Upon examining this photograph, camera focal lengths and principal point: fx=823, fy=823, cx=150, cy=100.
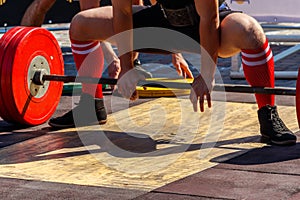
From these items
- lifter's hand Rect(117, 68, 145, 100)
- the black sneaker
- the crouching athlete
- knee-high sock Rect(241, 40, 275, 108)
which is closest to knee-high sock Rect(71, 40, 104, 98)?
the black sneaker

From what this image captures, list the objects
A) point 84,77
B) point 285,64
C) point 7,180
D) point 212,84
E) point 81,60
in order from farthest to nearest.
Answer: point 285,64 → point 81,60 → point 84,77 → point 212,84 → point 7,180

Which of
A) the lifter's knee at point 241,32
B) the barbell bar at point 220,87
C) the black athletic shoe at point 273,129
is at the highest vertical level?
the lifter's knee at point 241,32

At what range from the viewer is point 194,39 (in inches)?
161

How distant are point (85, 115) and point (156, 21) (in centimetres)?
76

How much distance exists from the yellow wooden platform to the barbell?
0.23 meters

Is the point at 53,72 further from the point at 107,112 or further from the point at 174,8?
the point at 174,8

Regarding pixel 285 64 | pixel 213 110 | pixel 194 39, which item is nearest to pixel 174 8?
pixel 194 39

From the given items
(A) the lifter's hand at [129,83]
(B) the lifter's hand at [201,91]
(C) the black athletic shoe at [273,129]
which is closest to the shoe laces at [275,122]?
(C) the black athletic shoe at [273,129]

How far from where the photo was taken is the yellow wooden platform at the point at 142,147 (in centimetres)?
358

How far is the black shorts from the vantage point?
407 cm

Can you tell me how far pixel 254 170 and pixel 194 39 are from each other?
822 millimetres

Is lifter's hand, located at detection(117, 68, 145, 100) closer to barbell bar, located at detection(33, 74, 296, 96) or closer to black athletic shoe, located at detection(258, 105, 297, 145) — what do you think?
barbell bar, located at detection(33, 74, 296, 96)

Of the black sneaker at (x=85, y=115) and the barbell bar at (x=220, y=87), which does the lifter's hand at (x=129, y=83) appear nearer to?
the barbell bar at (x=220, y=87)

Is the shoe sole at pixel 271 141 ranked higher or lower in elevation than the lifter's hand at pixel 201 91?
lower
